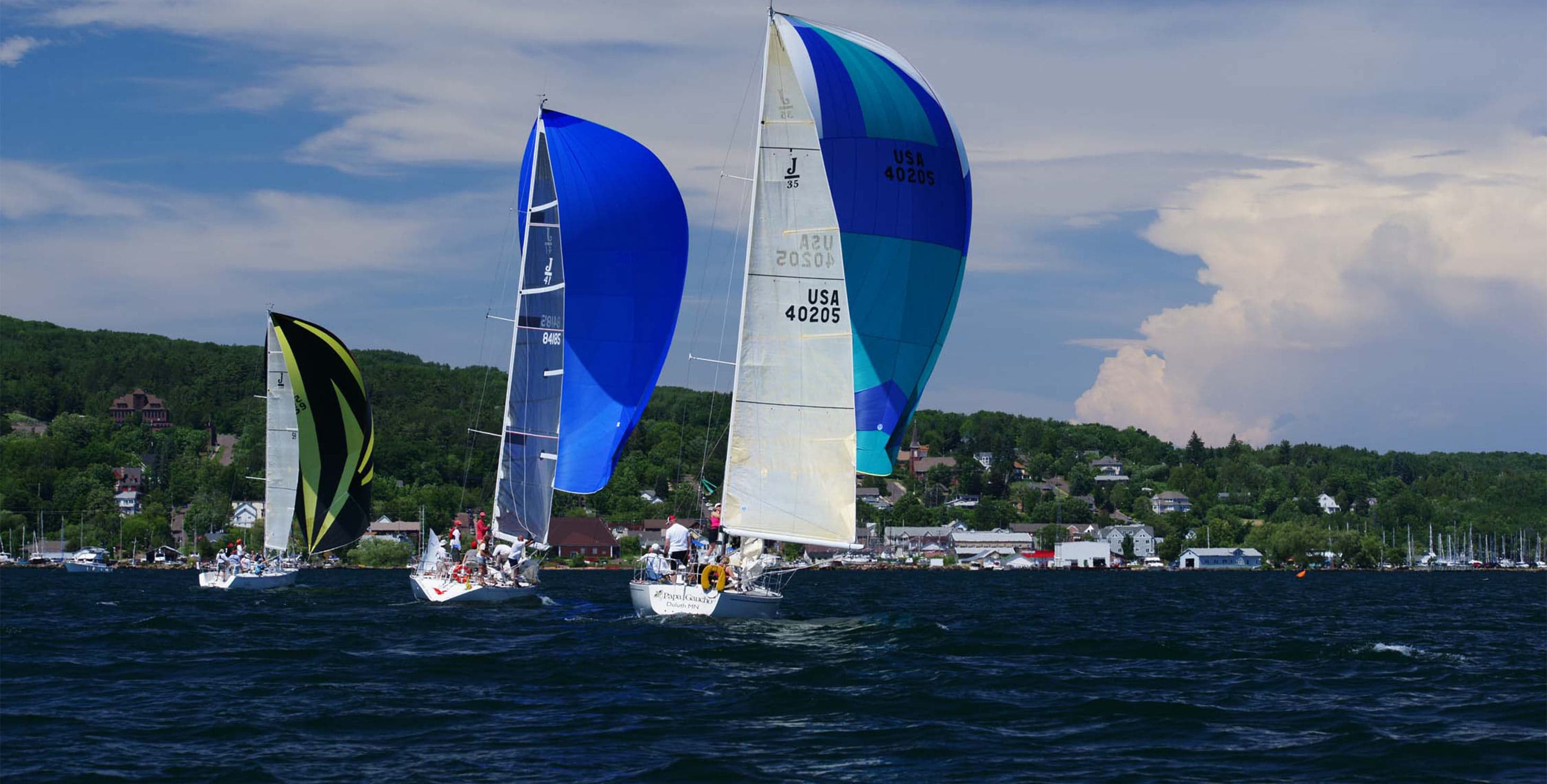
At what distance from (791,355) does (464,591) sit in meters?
12.1

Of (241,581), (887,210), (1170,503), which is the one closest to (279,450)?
(241,581)

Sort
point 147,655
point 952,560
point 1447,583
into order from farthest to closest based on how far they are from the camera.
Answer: point 952,560 < point 1447,583 < point 147,655

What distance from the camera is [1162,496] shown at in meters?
185

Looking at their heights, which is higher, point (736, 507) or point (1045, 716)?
point (736, 507)

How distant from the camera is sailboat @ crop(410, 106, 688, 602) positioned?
1350 inches

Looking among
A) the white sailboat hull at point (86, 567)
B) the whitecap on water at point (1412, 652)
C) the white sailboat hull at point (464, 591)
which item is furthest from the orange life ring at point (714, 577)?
the white sailboat hull at point (86, 567)

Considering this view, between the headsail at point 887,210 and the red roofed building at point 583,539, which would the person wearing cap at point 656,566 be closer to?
the headsail at point 887,210

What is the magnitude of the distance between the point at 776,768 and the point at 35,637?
1743cm

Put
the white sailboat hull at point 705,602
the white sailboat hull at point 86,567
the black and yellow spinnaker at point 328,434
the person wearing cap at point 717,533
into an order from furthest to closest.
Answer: the white sailboat hull at point 86,567, the black and yellow spinnaker at point 328,434, the person wearing cap at point 717,533, the white sailboat hull at point 705,602

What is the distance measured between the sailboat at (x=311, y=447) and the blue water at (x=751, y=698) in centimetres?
1193

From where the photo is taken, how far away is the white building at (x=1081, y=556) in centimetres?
13175

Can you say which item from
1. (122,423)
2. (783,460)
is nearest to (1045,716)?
(783,460)

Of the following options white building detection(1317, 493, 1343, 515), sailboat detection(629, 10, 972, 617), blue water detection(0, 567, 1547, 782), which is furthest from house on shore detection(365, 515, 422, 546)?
white building detection(1317, 493, 1343, 515)

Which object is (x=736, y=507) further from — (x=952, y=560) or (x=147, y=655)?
(x=952, y=560)
